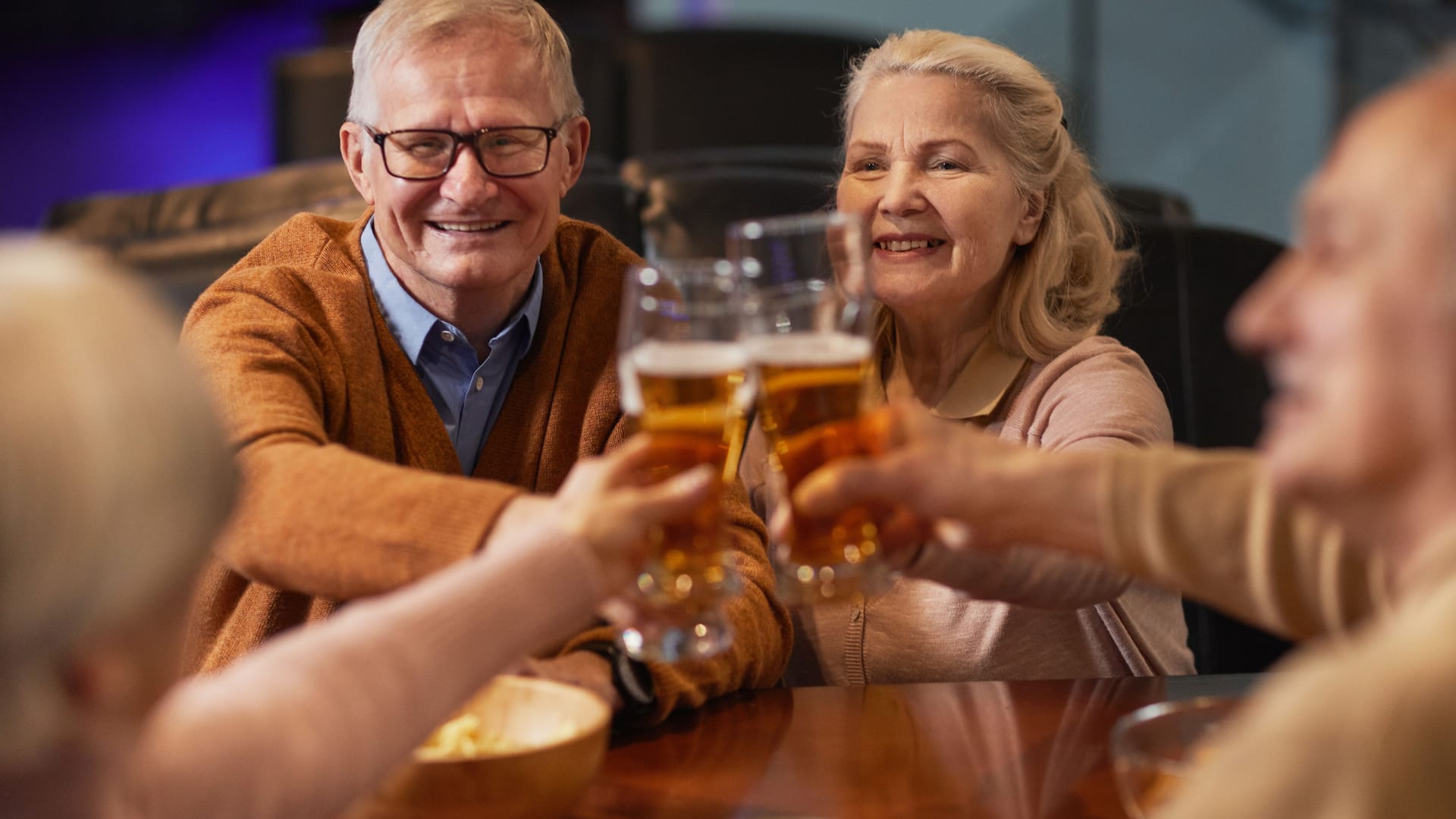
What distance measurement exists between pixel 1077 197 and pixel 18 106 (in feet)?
12.3

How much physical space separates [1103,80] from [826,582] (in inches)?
160

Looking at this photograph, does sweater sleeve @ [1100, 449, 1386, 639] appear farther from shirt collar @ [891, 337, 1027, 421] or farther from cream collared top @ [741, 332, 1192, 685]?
shirt collar @ [891, 337, 1027, 421]

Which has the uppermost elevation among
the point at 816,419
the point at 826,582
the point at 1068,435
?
the point at 816,419

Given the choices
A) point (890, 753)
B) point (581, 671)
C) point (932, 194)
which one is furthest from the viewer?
point (932, 194)

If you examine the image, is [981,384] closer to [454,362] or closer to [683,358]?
[454,362]

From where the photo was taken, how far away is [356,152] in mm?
1859

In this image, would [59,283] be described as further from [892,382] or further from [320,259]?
[892,382]

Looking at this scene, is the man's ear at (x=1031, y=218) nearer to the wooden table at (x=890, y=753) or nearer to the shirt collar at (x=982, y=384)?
the shirt collar at (x=982, y=384)

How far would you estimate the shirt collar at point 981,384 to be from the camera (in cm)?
196

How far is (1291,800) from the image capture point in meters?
0.65

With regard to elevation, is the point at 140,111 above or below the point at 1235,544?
below

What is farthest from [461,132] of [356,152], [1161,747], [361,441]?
[1161,747]

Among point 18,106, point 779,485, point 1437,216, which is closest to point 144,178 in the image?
point 18,106

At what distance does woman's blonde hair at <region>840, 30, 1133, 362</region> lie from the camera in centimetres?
197
